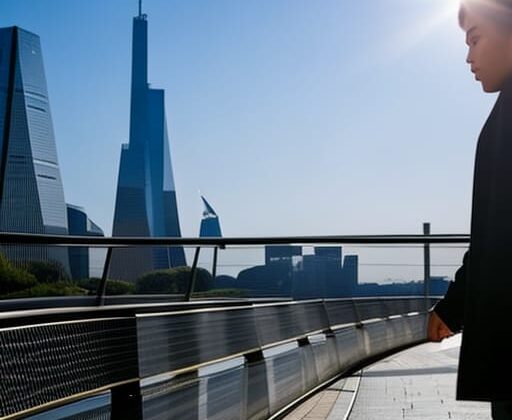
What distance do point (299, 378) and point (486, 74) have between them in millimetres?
4570

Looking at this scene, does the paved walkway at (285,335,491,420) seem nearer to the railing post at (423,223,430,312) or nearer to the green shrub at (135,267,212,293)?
the railing post at (423,223,430,312)

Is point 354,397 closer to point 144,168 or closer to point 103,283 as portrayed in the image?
point 103,283

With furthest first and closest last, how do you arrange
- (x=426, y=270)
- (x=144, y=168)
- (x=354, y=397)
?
(x=144, y=168), (x=426, y=270), (x=354, y=397)

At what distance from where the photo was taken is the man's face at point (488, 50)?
66.5 inches

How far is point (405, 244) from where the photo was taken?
8984 millimetres

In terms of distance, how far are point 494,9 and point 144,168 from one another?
276 ft

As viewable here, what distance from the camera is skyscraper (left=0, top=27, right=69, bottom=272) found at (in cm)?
5272

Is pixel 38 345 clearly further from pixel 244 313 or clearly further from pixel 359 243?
pixel 359 243

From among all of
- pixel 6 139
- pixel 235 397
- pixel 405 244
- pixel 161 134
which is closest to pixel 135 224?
pixel 6 139

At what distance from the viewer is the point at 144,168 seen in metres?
84.8

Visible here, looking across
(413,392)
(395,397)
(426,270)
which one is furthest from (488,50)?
(426,270)

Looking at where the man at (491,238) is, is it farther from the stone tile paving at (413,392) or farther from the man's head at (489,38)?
the stone tile paving at (413,392)

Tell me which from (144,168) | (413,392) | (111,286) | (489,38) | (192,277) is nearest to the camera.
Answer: (489,38)

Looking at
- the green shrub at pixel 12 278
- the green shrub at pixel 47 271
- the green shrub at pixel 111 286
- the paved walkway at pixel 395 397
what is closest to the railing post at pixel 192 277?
the green shrub at pixel 111 286
